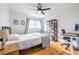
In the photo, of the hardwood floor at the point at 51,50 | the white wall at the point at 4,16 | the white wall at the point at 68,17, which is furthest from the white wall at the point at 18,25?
the white wall at the point at 68,17

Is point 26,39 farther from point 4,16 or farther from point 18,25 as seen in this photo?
point 4,16

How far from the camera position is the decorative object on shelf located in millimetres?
1885

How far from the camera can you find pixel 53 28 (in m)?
1.91

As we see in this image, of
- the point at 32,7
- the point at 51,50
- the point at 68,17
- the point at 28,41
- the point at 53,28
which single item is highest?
the point at 32,7

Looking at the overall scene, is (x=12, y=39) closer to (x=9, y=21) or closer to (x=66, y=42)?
(x=9, y=21)

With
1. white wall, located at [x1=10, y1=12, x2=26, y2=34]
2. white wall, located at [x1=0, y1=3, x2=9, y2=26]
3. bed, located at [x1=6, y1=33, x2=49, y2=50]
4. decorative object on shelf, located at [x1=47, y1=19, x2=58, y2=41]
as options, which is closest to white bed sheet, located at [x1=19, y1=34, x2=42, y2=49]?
bed, located at [x1=6, y1=33, x2=49, y2=50]

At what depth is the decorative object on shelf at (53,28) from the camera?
1885 millimetres

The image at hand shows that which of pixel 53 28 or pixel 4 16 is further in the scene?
pixel 53 28

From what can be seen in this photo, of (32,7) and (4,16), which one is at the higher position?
(32,7)

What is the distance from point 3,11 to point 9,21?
0.66ft

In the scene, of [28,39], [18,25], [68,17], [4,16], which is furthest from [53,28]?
[4,16]

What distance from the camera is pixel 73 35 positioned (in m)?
1.83

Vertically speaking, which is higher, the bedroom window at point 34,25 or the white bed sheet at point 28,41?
the bedroom window at point 34,25

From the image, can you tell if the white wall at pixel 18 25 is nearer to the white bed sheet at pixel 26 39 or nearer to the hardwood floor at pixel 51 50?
the white bed sheet at pixel 26 39
